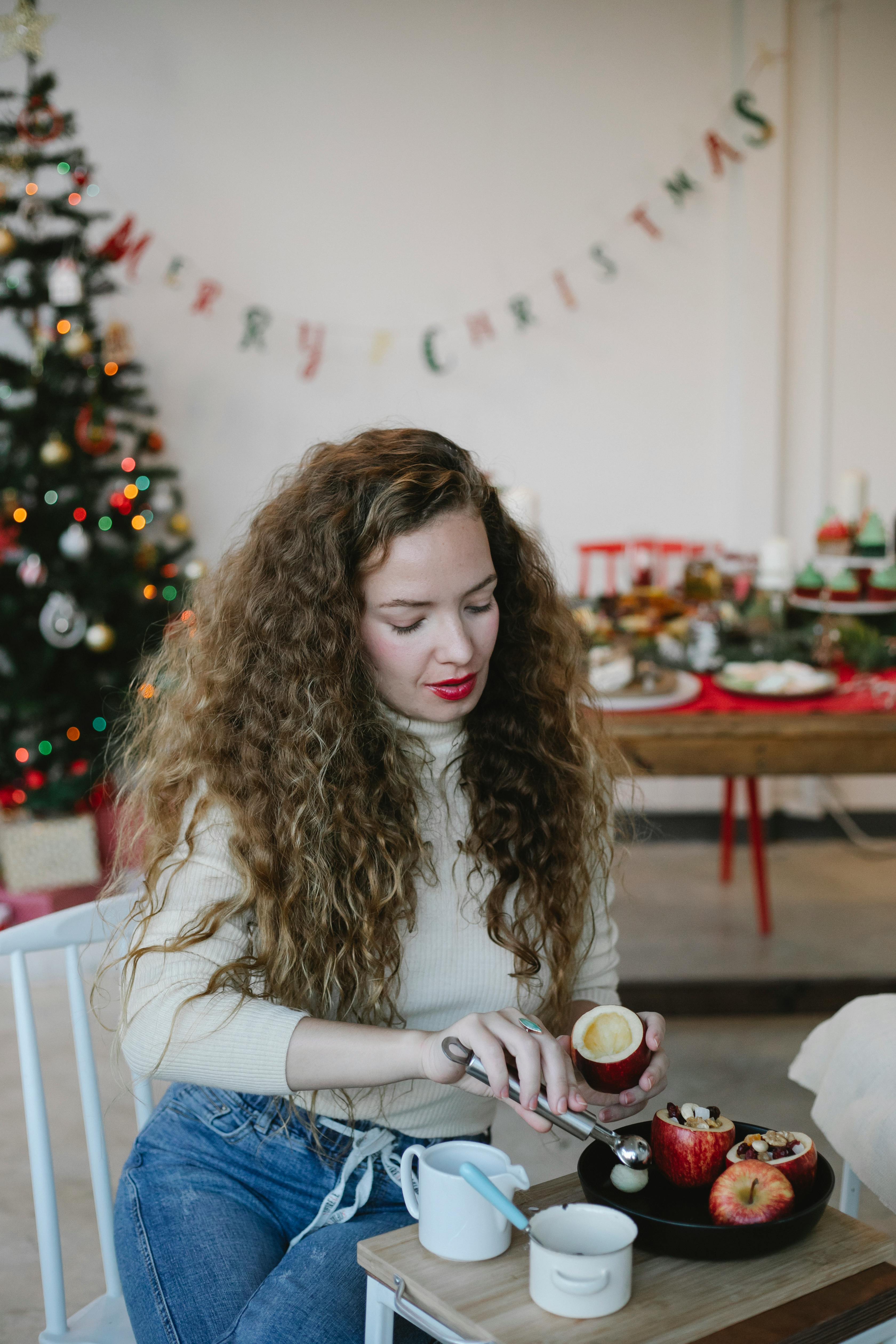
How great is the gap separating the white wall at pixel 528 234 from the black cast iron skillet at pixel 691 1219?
3.27 m

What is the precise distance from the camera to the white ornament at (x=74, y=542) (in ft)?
10.5

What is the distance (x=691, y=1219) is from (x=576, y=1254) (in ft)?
0.43

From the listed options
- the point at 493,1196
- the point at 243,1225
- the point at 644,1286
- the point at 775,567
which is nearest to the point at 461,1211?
the point at 493,1196

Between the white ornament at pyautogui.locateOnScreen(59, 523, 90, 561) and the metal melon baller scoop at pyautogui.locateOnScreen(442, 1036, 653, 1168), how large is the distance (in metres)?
2.51

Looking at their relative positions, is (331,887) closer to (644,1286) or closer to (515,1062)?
(515,1062)

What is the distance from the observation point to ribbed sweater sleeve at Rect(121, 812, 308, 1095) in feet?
3.58

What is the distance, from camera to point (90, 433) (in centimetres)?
327

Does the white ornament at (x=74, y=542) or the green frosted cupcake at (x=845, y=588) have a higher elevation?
the white ornament at (x=74, y=542)

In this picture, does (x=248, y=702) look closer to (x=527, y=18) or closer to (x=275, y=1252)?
(x=275, y=1252)

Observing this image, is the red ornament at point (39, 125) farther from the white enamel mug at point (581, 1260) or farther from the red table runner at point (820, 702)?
the white enamel mug at point (581, 1260)

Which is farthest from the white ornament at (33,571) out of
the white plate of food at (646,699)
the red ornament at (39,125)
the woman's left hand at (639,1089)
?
the woman's left hand at (639,1089)

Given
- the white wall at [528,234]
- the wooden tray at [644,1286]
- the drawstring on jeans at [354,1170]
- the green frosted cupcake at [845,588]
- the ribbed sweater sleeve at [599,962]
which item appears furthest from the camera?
the white wall at [528,234]

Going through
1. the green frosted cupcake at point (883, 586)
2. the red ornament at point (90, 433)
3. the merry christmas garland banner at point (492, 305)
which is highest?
the merry christmas garland banner at point (492, 305)

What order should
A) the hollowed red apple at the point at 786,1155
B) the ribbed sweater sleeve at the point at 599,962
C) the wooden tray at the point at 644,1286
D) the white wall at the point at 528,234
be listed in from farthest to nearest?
the white wall at the point at 528,234 → the ribbed sweater sleeve at the point at 599,962 → the hollowed red apple at the point at 786,1155 → the wooden tray at the point at 644,1286
